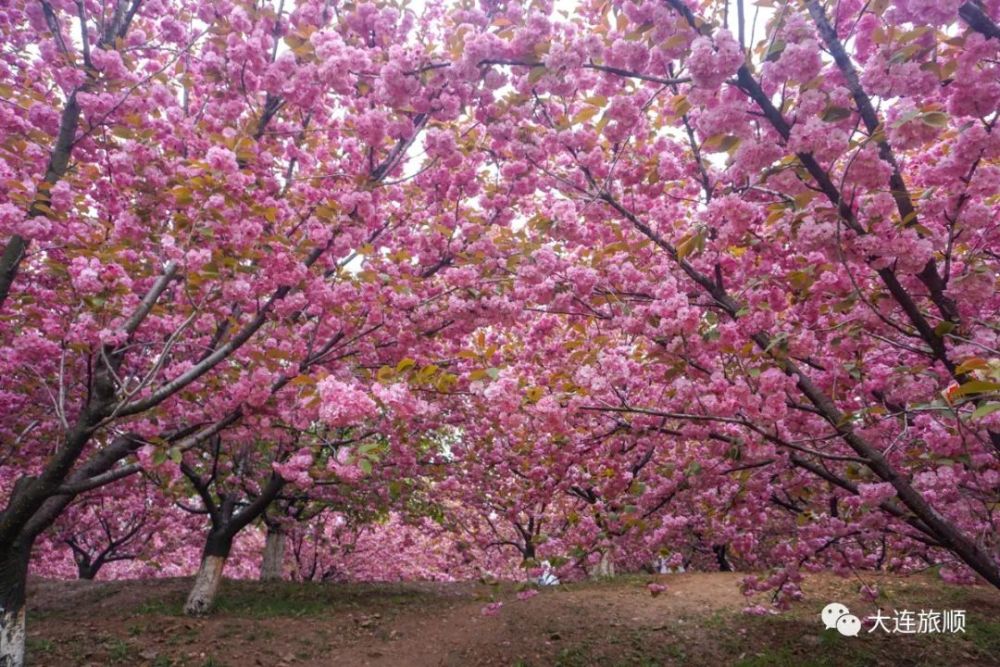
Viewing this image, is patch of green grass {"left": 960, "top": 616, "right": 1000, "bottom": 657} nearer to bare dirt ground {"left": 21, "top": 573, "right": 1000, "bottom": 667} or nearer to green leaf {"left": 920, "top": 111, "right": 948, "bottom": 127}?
bare dirt ground {"left": 21, "top": 573, "right": 1000, "bottom": 667}

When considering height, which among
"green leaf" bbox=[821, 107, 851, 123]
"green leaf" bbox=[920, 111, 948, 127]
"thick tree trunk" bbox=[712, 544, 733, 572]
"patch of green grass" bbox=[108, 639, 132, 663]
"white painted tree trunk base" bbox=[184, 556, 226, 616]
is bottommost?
"patch of green grass" bbox=[108, 639, 132, 663]

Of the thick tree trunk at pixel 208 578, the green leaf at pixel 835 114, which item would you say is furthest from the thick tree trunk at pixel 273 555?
the green leaf at pixel 835 114

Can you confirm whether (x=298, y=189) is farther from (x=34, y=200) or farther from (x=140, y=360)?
(x=140, y=360)

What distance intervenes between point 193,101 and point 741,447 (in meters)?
6.92

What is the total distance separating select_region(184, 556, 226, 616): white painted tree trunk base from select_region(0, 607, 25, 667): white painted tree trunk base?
12.1ft

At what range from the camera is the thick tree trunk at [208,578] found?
946cm

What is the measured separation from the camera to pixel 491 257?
571 cm

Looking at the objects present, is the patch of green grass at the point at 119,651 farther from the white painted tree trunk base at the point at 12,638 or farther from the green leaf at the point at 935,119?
the green leaf at the point at 935,119

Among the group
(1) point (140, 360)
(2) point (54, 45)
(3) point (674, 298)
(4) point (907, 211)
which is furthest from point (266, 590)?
(4) point (907, 211)

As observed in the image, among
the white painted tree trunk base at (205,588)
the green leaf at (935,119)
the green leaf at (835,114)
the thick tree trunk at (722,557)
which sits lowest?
the white painted tree trunk base at (205,588)

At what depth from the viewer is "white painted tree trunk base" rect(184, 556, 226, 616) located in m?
9.44

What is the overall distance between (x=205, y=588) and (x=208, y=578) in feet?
0.55

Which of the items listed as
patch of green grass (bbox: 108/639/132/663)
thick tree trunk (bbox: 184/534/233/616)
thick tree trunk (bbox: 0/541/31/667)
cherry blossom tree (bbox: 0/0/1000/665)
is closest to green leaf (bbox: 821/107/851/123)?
cherry blossom tree (bbox: 0/0/1000/665)

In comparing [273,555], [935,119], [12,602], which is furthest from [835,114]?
[273,555]
